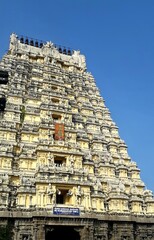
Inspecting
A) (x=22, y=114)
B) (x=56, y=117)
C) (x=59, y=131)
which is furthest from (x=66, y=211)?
(x=22, y=114)

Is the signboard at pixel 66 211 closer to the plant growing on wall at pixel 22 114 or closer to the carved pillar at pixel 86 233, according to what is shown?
the carved pillar at pixel 86 233

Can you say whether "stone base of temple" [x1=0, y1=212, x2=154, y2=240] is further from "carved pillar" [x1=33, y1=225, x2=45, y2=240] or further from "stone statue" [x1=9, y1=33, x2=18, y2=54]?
"stone statue" [x1=9, y1=33, x2=18, y2=54]

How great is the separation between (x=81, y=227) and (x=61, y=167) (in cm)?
700

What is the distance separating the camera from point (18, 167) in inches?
1282

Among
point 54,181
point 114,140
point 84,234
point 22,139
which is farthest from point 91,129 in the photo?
point 84,234

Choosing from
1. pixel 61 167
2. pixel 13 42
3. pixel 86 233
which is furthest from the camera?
pixel 13 42

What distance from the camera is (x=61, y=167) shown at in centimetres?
3244

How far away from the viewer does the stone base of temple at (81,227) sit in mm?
27562

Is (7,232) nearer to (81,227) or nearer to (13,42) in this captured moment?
(81,227)

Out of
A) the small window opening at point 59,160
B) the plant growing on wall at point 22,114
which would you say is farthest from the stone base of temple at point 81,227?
the plant growing on wall at point 22,114

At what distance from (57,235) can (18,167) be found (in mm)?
8894

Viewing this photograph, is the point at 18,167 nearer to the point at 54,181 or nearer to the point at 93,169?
the point at 54,181

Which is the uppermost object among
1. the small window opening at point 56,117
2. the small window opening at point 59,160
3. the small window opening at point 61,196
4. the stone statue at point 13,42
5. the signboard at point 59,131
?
the stone statue at point 13,42

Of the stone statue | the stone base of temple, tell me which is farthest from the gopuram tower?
the stone statue
